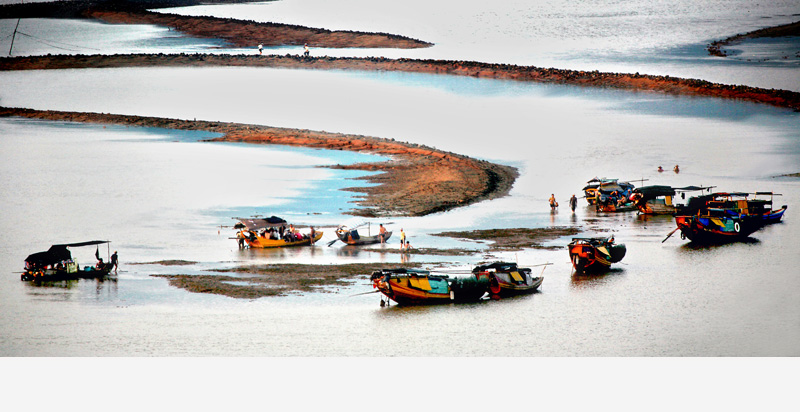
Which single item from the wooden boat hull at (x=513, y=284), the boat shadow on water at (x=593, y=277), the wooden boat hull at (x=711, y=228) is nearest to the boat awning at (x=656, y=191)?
the wooden boat hull at (x=711, y=228)

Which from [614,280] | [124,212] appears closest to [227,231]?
[124,212]

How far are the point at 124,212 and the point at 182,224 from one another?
0.58 meters

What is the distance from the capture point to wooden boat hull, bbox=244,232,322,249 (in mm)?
9328

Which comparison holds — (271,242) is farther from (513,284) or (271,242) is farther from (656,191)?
(656,191)

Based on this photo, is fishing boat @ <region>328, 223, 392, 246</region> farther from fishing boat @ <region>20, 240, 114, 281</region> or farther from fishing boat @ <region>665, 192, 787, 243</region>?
fishing boat @ <region>665, 192, 787, 243</region>

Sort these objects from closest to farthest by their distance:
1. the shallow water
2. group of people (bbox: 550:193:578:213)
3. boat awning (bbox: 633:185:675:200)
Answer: the shallow water → boat awning (bbox: 633:185:675:200) → group of people (bbox: 550:193:578:213)

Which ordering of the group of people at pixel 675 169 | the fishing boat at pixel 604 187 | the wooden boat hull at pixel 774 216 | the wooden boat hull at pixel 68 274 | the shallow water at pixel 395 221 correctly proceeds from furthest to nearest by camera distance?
1. the fishing boat at pixel 604 187
2. the group of people at pixel 675 169
3. the wooden boat hull at pixel 774 216
4. the wooden boat hull at pixel 68 274
5. the shallow water at pixel 395 221

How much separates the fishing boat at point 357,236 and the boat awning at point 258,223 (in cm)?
64

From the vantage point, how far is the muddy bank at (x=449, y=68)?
9.73 meters

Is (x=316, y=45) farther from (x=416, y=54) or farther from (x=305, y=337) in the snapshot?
(x=305, y=337)

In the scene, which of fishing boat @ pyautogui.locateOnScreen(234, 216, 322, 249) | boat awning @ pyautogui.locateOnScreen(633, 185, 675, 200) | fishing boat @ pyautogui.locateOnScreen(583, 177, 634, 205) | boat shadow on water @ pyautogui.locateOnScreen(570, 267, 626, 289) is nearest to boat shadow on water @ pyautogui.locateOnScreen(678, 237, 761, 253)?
boat awning @ pyautogui.locateOnScreen(633, 185, 675, 200)

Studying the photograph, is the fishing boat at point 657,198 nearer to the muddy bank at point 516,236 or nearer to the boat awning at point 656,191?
the boat awning at point 656,191

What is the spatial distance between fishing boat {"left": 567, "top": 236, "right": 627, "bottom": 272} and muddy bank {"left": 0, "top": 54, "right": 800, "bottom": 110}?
1.81m

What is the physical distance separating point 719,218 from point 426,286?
311 centimetres
